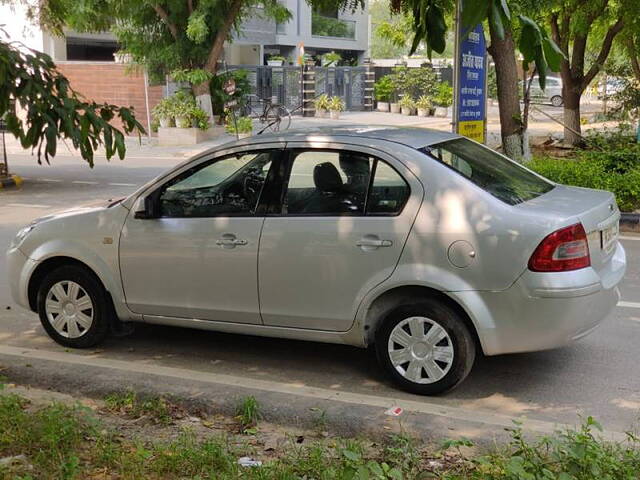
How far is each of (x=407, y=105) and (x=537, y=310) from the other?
34025 mm

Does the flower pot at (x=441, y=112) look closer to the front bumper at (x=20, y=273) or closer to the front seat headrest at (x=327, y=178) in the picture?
the front bumper at (x=20, y=273)

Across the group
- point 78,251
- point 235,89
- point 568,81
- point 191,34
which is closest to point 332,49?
point 235,89

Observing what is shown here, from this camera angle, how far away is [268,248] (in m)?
5.55

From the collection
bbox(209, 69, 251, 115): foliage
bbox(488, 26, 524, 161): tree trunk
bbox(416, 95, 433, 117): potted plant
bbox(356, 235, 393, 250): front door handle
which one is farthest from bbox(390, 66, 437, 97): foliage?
bbox(356, 235, 393, 250): front door handle

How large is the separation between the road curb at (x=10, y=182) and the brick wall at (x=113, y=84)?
10.7 meters

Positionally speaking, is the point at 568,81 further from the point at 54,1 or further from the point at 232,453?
the point at 232,453

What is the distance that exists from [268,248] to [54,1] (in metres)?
4.94

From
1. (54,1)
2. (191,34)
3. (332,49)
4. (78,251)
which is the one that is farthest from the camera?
(332,49)

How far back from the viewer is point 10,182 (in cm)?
1644

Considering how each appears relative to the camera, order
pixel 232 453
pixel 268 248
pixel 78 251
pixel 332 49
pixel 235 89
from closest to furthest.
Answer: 1. pixel 232 453
2. pixel 268 248
3. pixel 78 251
4. pixel 235 89
5. pixel 332 49

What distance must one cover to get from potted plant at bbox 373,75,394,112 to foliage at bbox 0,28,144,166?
118 ft

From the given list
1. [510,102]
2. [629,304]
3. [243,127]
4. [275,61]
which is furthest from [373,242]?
[275,61]

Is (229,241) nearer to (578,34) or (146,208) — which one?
(146,208)

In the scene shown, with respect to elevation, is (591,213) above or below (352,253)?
above
